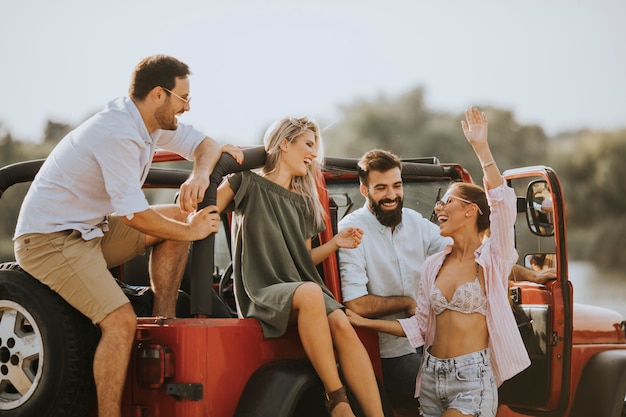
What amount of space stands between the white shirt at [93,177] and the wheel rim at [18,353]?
36 centimetres

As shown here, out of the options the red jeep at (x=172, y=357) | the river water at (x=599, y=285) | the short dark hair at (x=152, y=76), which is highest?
the short dark hair at (x=152, y=76)

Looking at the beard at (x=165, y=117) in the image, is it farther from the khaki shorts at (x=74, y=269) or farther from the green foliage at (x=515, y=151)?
the green foliage at (x=515, y=151)

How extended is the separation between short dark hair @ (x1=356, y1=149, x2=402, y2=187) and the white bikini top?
83 centimetres

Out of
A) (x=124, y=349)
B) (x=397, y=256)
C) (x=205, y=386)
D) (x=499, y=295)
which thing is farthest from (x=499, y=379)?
(x=124, y=349)

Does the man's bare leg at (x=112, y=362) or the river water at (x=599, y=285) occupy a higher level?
A: the man's bare leg at (x=112, y=362)

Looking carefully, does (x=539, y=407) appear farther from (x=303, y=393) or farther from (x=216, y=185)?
(x=216, y=185)

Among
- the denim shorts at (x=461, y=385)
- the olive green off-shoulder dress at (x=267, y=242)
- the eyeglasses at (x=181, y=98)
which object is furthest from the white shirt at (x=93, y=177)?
the denim shorts at (x=461, y=385)

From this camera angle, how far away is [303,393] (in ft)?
14.5

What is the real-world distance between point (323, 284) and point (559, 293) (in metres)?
1.53

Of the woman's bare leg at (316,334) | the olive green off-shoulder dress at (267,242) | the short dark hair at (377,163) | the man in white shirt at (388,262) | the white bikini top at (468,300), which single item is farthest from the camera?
the short dark hair at (377,163)

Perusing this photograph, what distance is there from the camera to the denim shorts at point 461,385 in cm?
463

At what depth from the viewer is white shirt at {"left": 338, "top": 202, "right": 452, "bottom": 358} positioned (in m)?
5.02

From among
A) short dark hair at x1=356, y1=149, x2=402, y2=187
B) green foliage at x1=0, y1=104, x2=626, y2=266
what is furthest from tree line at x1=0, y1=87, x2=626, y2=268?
short dark hair at x1=356, y1=149, x2=402, y2=187

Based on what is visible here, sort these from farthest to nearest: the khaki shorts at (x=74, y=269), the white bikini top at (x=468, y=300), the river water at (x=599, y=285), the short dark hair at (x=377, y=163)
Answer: the river water at (x=599, y=285) < the short dark hair at (x=377, y=163) < the white bikini top at (x=468, y=300) < the khaki shorts at (x=74, y=269)
